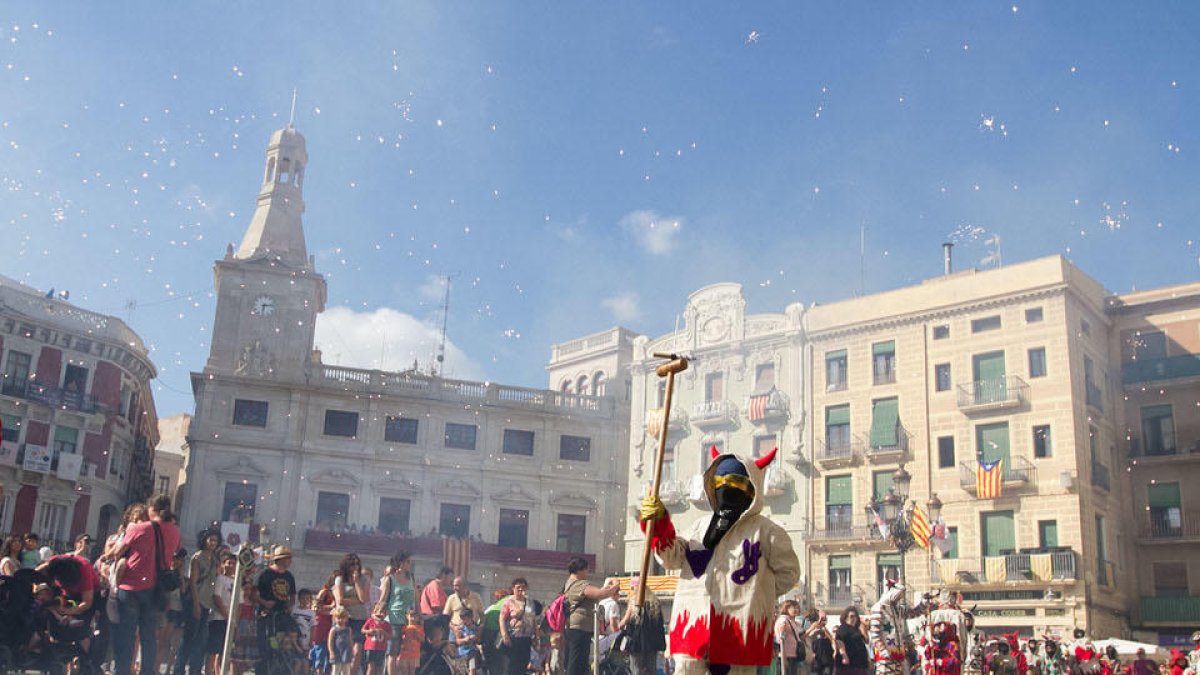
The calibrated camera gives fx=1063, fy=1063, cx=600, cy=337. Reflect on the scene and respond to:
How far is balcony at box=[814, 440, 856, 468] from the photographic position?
114 feet

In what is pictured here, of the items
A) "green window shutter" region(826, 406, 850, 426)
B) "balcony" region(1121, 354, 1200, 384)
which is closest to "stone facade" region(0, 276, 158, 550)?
"green window shutter" region(826, 406, 850, 426)

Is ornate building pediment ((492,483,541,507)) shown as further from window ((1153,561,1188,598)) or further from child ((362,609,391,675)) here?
child ((362,609,391,675))

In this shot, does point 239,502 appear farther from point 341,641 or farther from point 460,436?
point 341,641

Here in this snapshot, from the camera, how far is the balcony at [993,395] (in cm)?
3184

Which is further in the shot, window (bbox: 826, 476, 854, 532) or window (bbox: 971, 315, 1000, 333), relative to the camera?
window (bbox: 826, 476, 854, 532)

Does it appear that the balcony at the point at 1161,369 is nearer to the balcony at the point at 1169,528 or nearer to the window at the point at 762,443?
the balcony at the point at 1169,528

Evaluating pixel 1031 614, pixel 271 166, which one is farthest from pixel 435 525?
pixel 1031 614

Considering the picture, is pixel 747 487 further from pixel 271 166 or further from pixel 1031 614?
pixel 271 166

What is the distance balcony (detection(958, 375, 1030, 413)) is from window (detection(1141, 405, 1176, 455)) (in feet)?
15.8

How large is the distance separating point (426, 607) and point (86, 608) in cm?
456

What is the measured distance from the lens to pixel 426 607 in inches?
493

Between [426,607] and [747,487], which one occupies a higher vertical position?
[747,487]

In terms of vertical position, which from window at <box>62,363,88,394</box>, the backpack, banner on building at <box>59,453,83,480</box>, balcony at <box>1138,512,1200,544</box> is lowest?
the backpack

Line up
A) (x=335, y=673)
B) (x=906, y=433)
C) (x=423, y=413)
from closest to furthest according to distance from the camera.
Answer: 1. (x=335, y=673)
2. (x=906, y=433)
3. (x=423, y=413)
